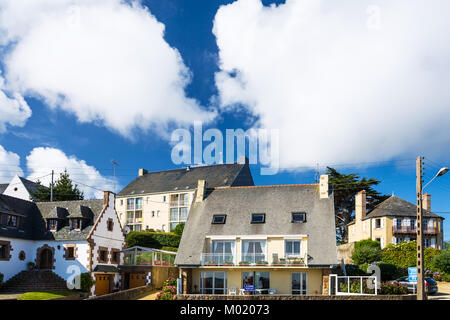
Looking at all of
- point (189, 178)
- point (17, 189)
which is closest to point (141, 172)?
point (189, 178)

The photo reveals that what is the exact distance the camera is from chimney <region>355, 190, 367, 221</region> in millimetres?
54844

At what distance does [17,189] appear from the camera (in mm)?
64062

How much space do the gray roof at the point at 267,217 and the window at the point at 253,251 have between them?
806mm

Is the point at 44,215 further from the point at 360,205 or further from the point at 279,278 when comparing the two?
the point at 360,205

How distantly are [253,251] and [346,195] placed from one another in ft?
102

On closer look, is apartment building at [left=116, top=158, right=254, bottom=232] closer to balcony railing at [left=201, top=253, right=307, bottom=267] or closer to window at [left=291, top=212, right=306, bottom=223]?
window at [left=291, top=212, right=306, bottom=223]

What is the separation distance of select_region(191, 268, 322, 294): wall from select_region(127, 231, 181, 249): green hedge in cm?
1435

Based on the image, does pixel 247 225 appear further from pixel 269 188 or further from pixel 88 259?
pixel 88 259

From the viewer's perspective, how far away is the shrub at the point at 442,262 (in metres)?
38.5

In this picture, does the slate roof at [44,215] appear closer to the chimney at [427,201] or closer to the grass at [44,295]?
the grass at [44,295]

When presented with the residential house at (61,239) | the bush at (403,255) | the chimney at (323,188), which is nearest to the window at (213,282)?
the residential house at (61,239)

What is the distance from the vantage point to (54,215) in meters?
35.6
